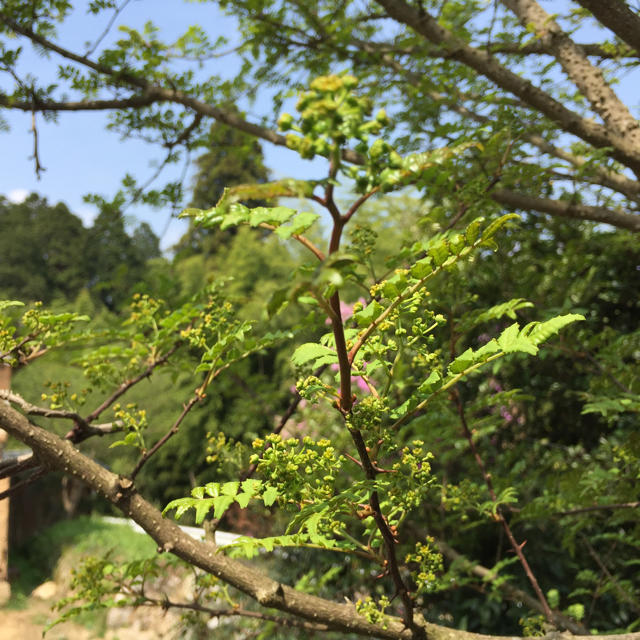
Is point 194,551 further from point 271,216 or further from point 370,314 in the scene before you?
point 271,216

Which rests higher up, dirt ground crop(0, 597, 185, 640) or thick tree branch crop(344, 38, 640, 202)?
thick tree branch crop(344, 38, 640, 202)

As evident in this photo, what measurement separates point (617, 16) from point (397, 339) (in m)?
1.64

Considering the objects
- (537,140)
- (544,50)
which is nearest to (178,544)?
(544,50)

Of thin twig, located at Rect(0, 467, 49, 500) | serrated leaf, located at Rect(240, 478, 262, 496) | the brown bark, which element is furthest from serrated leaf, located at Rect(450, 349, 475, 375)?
thin twig, located at Rect(0, 467, 49, 500)

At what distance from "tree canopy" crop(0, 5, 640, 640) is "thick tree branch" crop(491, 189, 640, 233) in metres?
0.02

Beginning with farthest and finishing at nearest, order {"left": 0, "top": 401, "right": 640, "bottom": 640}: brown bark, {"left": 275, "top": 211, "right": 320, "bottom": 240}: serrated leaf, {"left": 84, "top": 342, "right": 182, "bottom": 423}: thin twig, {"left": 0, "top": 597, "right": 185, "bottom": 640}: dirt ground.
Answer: {"left": 0, "top": 597, "right": 185, "bottom": 640}: dirt ground, {"left": 84, "top": 342, "right": 182, "bottom": 423}: thin twig, {"left": 0, "top": 401, "right": 640, "bottom": 640}: brown bark, {"left": 275, "top": 211, "right": 320, "bottom": 240}: serrated leaf

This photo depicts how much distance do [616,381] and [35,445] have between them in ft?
6.55

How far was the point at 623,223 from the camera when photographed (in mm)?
2455

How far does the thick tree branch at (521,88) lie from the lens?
Answer: 7.80ft

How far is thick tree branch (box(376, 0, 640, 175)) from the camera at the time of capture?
2379mm

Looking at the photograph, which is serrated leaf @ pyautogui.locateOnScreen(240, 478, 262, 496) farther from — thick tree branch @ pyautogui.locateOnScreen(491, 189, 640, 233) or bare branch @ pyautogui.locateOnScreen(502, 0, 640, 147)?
bare branch @ pyautogui.locateOnScreen(502, 0, 640, 147)

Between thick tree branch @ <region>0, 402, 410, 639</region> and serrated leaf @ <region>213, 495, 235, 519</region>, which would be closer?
serrated leaf @ <region>213, 495, 235, 519</region>

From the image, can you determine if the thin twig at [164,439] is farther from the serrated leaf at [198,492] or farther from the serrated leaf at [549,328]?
the serrated leaf at [549,328]

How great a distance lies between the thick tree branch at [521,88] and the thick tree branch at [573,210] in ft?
0.69
